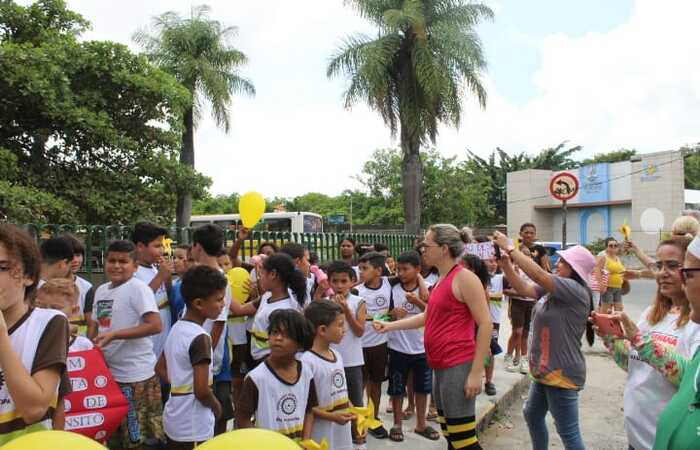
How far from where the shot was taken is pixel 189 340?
282 cm

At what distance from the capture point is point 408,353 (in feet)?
15.6

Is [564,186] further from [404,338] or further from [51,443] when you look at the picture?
[51,443]

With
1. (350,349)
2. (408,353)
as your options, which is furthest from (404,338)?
(350,349)

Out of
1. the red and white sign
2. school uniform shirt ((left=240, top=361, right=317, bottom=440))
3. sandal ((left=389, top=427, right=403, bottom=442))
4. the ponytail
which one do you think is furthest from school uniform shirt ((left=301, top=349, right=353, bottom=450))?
sandal ((left=389, top=427, right=403, bottom=442))

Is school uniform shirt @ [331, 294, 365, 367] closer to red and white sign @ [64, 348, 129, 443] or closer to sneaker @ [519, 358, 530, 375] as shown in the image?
red and white sign @ [64, 348, 129, 443]

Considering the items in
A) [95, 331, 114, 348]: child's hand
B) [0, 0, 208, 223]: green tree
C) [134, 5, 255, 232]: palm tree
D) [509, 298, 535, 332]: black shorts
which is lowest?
[509, 298, 535, 332]: black shorts

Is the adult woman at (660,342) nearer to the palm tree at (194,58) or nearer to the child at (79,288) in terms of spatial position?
the child at (79,288)

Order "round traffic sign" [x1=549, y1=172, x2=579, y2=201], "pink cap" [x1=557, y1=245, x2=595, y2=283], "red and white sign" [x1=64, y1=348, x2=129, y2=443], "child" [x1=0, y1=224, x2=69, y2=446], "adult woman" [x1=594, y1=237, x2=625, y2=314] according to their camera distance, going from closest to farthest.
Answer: "child" [x1=0, y1=224, x2=69, y2=446] < "red and white sign" [x1=64, y1=348, x2=129, y2=443] < "pink cap" [x1=557, y1=245, x2=595, y2=283] < "round traffic sign" [x1=549, y1=172, x2=579, y2=201] < "adult woman" [x1=594, y1=237, x2=625, y2=314]

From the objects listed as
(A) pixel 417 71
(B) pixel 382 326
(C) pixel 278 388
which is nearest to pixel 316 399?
(C) pixel 278 388

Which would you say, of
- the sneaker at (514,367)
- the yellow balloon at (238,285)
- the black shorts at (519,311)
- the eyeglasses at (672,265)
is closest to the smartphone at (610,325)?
the eyeglasses at (672,265)

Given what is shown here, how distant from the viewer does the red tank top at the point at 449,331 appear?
11.0 feet

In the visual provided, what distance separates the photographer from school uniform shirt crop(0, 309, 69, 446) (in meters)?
1.71

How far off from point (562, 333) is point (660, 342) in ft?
3.51

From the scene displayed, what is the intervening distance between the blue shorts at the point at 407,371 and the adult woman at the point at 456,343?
1237 mm
